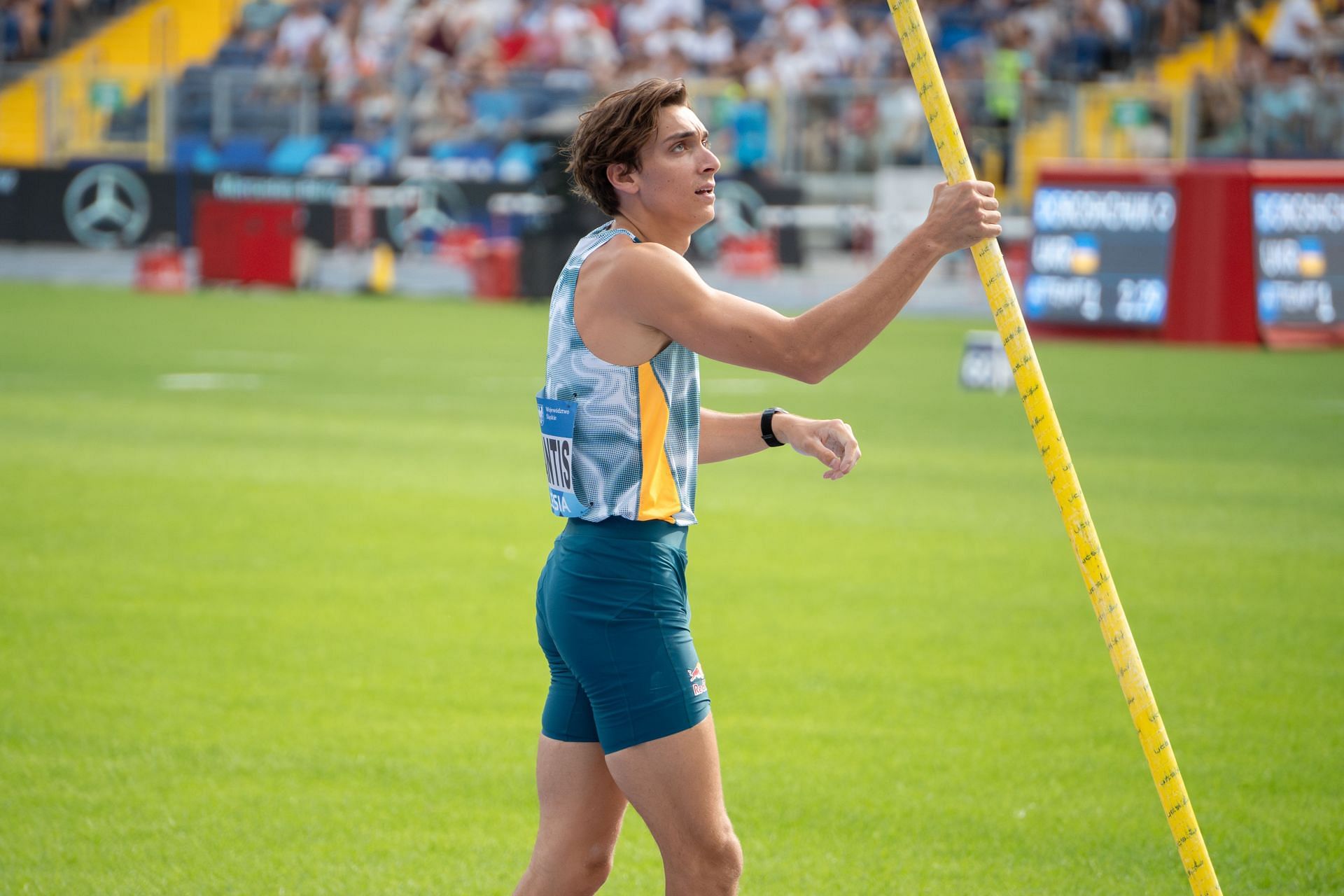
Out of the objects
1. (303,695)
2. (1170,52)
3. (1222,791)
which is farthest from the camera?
(1170,52)

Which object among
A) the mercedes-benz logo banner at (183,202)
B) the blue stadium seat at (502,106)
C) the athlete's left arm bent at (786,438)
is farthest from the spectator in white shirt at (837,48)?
the athlete's left arm bent at (786,438)

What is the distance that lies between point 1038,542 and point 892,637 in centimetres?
248

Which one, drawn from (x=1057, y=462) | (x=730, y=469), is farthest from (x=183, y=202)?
(x=1057, y=462)

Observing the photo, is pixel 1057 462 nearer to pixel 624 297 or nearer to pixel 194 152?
pixel 624 297

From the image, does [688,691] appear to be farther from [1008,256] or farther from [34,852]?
[1008,256]

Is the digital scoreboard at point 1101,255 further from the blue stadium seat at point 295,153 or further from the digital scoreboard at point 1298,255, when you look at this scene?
the blue stadium seat at point 295,153

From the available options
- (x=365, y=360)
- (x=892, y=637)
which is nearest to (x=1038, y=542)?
(x=892, y=637)

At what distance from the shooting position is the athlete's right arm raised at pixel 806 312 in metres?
3.62

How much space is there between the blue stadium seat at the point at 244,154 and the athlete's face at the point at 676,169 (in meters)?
29.5

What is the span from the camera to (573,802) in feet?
13.1

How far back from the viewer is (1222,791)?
606 centimetres

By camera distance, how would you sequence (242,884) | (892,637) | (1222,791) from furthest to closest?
(892,637), (1222,791), (242,884)

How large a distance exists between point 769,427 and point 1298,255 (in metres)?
17.9

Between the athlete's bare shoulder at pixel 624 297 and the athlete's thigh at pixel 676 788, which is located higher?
the athlete's bare shoulder at pixel 624 297
